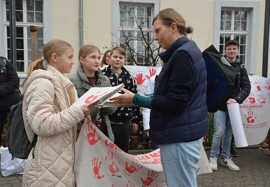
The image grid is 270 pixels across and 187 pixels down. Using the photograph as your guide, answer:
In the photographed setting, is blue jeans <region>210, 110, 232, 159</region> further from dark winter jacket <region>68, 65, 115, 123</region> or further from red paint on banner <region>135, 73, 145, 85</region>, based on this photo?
dark winter jacket <region>68, 65, 115, 123</region>

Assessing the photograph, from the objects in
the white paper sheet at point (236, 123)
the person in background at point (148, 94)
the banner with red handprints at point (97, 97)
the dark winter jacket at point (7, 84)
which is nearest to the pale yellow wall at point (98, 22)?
the dark winter jacket at point (7, 84)

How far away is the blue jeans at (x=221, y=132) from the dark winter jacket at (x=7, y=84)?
3382 millimetres

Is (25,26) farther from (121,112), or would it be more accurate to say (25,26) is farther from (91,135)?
(91,135)

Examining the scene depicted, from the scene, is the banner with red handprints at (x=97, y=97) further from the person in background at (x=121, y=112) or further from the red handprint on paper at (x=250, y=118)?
the red handprint on paper at (x=250, y=118)

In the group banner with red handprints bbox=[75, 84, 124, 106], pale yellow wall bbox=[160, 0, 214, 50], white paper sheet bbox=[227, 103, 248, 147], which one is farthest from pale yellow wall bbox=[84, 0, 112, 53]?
banner with red handprints bbox=[75, 84, 124, 106]

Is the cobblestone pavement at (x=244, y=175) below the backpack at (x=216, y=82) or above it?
below

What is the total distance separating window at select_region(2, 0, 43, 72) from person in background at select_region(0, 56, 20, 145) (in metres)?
4.74

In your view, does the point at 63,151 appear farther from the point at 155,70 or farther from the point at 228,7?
the point at 228,7

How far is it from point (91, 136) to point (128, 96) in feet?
1.61

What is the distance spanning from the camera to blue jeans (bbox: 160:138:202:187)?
1.97 meters

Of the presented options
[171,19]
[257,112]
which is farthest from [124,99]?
[257,112]

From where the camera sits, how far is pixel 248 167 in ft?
16.0

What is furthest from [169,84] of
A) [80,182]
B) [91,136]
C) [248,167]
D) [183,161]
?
[248,167]

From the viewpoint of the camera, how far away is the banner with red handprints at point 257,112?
5.43 metres
